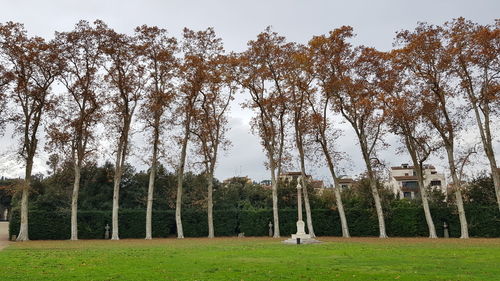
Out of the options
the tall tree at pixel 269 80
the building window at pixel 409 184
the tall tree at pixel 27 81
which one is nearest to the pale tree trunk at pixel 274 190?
the tall tree at pixel 269 80

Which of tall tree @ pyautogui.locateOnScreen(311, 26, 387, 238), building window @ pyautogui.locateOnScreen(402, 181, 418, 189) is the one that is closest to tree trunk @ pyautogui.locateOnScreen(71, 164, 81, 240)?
tall tree @ pyautogui.locateOnScreen(311, 26, 387, 238)

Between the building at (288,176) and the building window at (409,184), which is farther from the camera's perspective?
the building window at (409,184)

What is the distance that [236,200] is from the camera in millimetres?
52094

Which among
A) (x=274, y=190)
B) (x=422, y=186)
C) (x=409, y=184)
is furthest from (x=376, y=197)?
(x=409, y=184)

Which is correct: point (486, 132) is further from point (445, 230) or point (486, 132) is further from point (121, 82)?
point (121, 82)

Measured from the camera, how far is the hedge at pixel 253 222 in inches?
1419

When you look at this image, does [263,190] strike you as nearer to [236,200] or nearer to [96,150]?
[236,200]

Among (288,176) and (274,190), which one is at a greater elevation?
(288,176)

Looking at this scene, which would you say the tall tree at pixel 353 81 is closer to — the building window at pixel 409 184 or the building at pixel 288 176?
the building at pixel 288 176

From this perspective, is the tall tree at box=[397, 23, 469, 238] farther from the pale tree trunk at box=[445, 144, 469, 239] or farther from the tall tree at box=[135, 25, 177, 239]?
the tall tree at box=[135, 25, 177, 239]

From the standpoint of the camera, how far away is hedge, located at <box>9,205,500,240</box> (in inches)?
1419

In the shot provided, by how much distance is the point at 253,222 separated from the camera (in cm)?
4116

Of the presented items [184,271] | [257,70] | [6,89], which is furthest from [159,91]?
[184,271]

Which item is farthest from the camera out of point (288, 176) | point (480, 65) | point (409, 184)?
point (409, 184)
